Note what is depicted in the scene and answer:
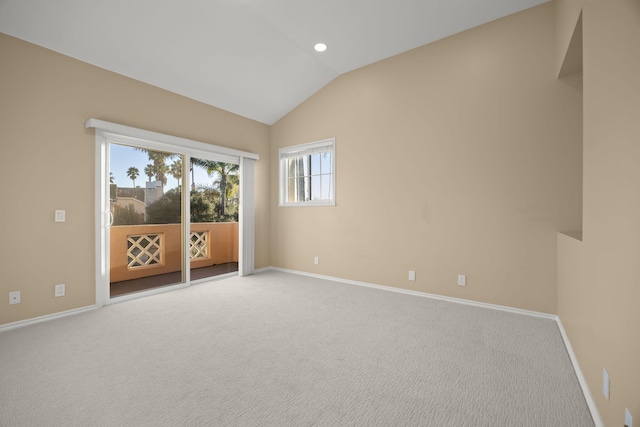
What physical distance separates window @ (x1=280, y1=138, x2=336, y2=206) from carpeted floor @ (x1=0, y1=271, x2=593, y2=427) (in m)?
2.08

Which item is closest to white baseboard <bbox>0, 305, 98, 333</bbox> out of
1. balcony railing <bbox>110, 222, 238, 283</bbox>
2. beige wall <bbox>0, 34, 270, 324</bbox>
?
beige wall <bbox>0, 34, 270, 324</bbox>

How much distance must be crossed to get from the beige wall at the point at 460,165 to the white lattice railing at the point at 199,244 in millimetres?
2221

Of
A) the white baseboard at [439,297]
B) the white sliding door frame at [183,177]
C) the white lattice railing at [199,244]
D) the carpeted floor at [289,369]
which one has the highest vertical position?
the white sliding door frame at [183,177]

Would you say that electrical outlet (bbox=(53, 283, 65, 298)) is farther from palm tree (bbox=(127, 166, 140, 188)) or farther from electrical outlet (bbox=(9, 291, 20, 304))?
palm tree (bbox=(127, 166, 140, 188))

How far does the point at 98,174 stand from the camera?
3.15 m

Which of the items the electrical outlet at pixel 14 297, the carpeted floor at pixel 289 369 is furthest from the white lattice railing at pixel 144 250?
the electrical outlet at pixel 14 297

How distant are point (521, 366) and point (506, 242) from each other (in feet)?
4.78

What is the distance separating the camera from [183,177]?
4.03 m

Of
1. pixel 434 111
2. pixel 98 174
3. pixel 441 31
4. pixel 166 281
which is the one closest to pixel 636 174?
pixel 434 111

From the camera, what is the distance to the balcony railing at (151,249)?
398cm

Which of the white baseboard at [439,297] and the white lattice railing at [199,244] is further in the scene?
the white lattice railing at [199,244]

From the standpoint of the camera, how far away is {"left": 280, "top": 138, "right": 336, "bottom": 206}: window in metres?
4.53

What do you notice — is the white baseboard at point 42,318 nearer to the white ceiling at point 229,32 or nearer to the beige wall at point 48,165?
the beige wall at point 48,165

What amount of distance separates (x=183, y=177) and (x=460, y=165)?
12.2 feet
